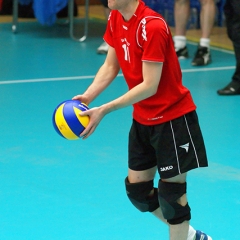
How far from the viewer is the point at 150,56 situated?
2555 millimetres

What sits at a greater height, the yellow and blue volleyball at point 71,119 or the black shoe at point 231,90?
the yellow and blue volleyball at point 71,119

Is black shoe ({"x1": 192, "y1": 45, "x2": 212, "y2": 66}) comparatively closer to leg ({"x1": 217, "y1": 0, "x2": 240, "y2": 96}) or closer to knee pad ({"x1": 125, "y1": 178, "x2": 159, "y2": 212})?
leg ({"x1": 217, "y1": 0, "x2": 240, "y2": 96})

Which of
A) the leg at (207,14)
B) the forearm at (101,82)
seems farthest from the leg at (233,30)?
the forearm at (101,82)

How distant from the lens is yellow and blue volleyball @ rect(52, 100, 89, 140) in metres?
2.66

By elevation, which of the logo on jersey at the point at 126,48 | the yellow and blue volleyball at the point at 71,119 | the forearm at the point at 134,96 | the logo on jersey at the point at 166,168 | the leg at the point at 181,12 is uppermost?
the logo on jersey at the point at 126,48

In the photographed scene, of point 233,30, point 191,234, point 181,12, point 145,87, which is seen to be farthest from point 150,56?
point 181,12

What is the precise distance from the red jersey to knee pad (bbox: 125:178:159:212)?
32 centimetres

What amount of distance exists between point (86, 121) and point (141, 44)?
40 centimetres

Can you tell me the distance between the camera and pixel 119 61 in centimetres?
281

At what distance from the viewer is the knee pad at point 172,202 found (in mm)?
2789

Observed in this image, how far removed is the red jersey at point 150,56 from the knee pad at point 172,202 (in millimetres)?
302

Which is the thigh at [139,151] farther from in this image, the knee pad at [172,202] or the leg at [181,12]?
the leg at [181,12]

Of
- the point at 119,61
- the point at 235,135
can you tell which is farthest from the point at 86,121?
the point at 235,135

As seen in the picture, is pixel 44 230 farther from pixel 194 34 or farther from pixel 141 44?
pixel 194 34
